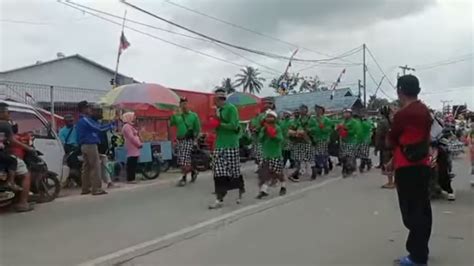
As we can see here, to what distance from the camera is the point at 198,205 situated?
31.5 feet

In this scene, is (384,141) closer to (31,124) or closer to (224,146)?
(224,146)

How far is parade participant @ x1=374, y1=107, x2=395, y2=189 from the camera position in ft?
20.1

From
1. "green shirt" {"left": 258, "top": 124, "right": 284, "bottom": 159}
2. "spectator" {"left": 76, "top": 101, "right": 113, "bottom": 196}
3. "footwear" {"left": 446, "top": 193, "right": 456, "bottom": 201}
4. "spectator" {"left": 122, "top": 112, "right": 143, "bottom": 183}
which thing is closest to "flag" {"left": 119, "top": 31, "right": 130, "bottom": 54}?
"spectator" {"left": 122, "top": 112, "right": 143, "bottom": 183}

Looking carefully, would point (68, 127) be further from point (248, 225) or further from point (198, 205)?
point (248, 225)

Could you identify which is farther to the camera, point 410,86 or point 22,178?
point 22,178

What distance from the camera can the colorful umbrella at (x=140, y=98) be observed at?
15.3 meters

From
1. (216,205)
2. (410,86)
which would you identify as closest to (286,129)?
(216,205)

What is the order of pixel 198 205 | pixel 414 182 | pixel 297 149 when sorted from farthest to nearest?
pixel 297 149 → pixel 198 205 → pixel 414 182

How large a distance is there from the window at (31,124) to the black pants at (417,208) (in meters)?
7.21

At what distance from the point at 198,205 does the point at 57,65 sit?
100 ft

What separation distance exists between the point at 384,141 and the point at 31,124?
7084mm

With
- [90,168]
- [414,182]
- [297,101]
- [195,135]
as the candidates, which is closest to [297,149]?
[195,135]

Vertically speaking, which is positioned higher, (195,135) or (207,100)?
(207,100)

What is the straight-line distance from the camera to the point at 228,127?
8.95 m
